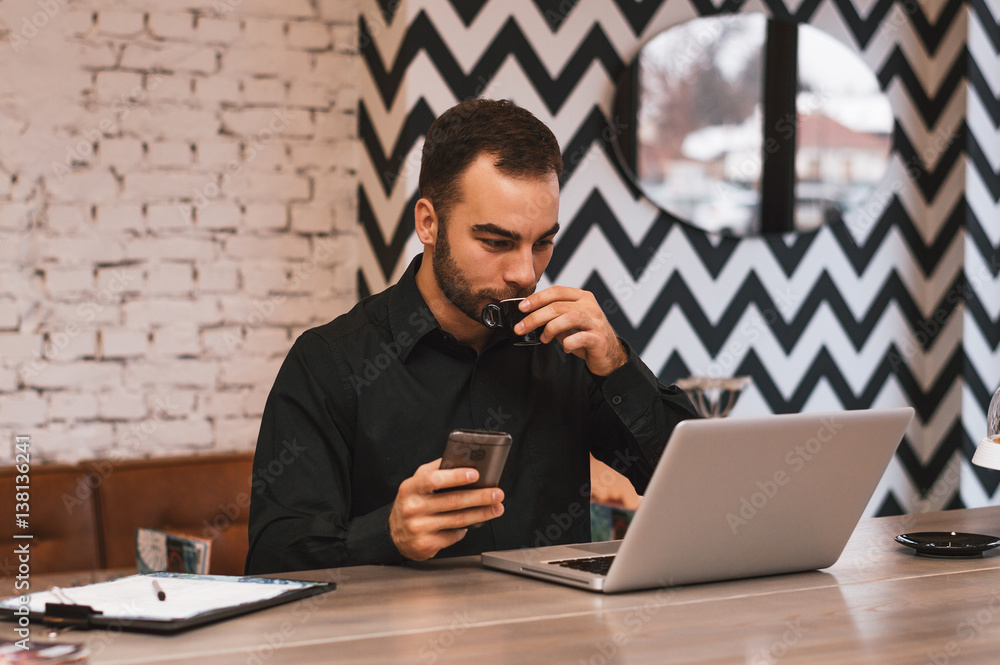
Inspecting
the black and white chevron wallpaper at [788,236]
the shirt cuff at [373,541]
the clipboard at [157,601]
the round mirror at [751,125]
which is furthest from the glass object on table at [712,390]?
the clipboard at [157,601]

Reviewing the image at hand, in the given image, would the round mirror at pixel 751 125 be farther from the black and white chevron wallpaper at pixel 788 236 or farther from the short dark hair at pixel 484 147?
the short dark hair at pixel 484 147

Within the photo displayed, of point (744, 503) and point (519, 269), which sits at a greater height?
point (519, 269)

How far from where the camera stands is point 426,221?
1.81 m

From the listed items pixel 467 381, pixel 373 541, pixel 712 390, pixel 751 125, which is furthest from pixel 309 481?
pixel 751 125

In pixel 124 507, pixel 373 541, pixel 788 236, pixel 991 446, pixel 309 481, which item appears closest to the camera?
pixel 373 541

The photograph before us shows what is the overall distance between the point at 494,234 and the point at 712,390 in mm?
1443

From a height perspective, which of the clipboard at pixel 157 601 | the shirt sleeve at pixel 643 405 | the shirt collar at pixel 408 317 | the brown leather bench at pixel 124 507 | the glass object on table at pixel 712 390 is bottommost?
the brown leather bench at pixel 124 507

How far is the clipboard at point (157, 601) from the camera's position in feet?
3.45

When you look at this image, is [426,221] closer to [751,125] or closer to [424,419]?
[424,419]

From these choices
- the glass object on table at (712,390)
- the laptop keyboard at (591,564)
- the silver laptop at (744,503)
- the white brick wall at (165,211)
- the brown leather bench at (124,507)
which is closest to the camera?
the silver laptop at (744,503)

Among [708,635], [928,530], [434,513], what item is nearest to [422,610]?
[434,513]

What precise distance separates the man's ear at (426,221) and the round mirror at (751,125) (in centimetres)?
120

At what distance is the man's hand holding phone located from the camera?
4.16 feet

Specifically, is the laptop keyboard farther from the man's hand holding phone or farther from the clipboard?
the clipboard
